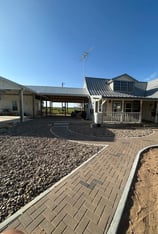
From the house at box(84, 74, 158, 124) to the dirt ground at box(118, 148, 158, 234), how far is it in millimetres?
9918

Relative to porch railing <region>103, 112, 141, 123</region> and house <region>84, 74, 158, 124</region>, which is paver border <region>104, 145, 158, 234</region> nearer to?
porch railing <region>103, 112, 141, 123</region>

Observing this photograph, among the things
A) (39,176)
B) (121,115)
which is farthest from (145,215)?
(121,115)

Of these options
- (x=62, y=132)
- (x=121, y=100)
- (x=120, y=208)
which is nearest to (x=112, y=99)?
(x=121, y=100)

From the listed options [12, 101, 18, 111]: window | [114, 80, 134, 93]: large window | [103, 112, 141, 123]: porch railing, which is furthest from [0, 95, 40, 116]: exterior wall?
[114, 80, 134, 93]: large window

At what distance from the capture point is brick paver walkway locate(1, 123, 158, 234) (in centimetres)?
175

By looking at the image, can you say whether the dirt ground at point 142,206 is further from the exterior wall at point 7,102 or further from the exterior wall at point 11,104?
the exterior wall at point 7,102

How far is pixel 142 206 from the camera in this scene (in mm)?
2266

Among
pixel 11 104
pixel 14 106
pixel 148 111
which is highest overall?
pixel 11 104

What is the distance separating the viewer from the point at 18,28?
29.0 feet

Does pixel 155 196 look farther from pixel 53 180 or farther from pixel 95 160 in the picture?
pixel 53 180

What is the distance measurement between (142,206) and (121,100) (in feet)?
44.5

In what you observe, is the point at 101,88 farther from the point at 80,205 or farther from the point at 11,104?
the point at 80,205

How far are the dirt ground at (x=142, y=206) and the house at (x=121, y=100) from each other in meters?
9.92

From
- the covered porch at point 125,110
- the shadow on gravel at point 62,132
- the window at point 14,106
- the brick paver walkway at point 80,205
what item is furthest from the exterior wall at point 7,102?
the brick paver walkway at point 80,205
